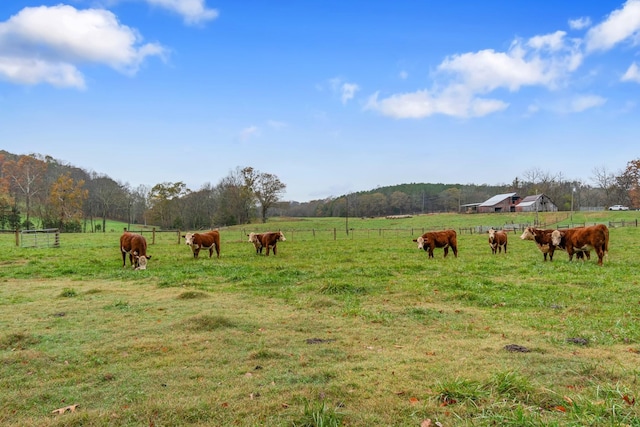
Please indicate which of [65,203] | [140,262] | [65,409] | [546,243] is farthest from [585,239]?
[65,203]

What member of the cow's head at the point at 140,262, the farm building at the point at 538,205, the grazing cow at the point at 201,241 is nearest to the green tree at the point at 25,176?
the grazing cow at the point at 201,241

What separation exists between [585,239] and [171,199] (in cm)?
7152

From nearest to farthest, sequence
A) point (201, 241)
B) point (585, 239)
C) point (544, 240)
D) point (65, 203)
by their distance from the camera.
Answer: point (585, 239)
point (544, 240)
point (201, 241)
point (65, 203)

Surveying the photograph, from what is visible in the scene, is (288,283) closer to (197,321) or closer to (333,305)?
(333,305)

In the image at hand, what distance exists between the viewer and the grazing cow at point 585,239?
14.8 meters

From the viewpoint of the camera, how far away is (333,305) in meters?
9.00

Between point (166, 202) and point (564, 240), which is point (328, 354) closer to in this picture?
point (564, 240)

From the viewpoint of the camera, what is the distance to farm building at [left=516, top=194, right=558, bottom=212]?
80375mm

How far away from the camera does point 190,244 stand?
20.5 m

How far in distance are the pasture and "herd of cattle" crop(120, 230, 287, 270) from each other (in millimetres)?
4962

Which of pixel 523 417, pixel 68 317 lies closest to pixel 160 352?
pixel 68 317

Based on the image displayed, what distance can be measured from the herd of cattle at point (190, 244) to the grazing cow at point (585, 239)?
45.8ft

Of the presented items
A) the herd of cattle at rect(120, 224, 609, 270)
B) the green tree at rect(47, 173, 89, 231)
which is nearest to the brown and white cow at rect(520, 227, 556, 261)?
the herd of cattle at rect(120, 224, 609, 270)

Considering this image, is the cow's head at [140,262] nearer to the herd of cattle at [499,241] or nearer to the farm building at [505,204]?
the herd of cattle at [499,241]
